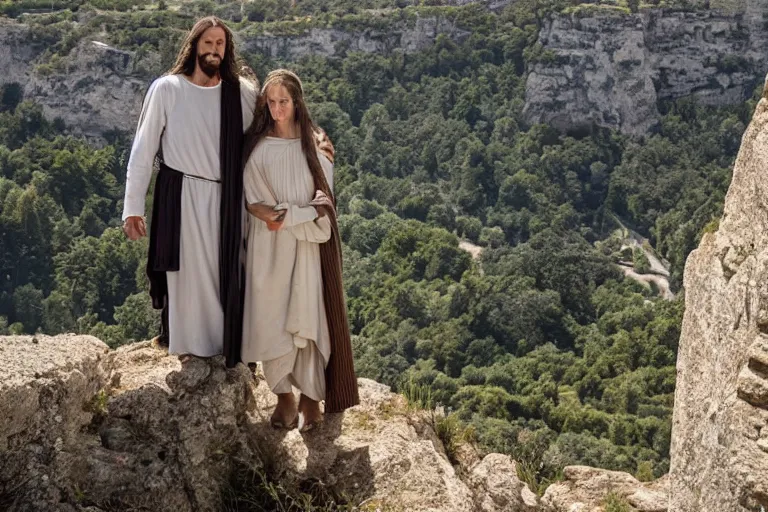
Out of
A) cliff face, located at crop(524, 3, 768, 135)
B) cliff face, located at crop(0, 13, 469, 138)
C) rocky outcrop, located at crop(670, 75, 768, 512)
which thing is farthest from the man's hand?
cliff face, located at crop(524, 3, 768, 135)

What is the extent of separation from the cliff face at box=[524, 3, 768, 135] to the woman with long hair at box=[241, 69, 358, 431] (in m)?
62.3

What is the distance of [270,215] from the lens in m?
4.85

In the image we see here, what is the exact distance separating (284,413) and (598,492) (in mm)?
2483

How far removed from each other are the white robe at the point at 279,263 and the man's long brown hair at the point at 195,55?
0.39 metres

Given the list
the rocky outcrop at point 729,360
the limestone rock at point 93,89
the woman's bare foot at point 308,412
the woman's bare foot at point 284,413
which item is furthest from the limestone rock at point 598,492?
the limestone rock at point 93,89

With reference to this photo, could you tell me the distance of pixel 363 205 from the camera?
52.8 m

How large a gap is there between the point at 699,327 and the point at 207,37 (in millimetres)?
2567

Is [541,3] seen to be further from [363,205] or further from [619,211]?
[363,205]

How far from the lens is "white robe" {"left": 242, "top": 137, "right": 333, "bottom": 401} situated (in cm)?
495

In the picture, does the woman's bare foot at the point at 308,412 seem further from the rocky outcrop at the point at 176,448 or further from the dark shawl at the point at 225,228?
the dark shawl at the point at 225,228

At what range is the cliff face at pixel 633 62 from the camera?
218 feet

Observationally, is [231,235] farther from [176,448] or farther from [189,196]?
[176,448]

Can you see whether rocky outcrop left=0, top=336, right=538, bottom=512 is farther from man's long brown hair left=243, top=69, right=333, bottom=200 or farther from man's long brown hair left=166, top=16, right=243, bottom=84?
man's long brown hair left=166, top=16, right=243, bottom=84

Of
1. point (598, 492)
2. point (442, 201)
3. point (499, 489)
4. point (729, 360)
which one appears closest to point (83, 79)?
point (442, 201)
